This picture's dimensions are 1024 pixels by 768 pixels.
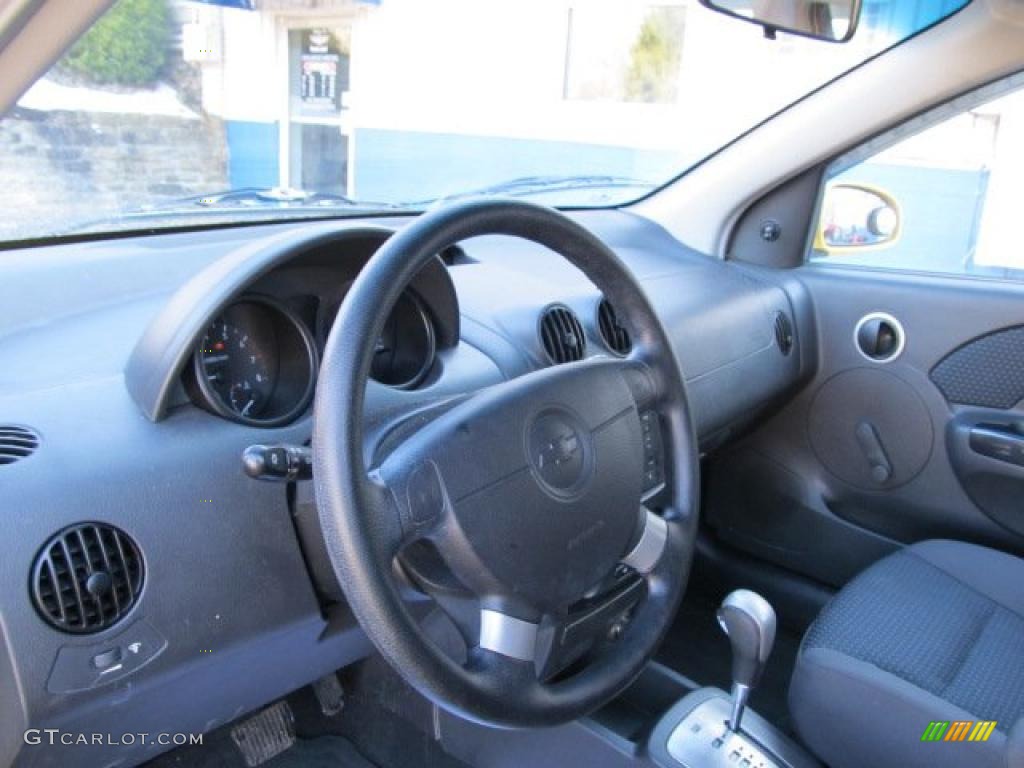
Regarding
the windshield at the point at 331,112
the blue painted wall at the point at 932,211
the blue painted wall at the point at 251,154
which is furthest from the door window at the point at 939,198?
the blue painted wall at the point at 251,154

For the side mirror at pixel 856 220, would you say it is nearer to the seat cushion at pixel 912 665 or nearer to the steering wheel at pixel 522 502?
the seat cushion at pixel 912 665

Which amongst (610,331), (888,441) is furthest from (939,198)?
(610,331)

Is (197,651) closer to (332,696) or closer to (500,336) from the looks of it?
(500,336)

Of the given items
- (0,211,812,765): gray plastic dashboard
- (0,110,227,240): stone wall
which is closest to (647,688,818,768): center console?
(0,211,812,765): gray plastic dashboard

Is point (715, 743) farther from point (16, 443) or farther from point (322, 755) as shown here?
point (16, 443)

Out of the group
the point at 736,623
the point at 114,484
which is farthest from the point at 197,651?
the point at 736,623

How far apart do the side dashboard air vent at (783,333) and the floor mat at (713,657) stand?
780 mm

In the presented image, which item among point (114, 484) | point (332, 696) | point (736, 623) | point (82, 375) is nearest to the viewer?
point (114, 484)

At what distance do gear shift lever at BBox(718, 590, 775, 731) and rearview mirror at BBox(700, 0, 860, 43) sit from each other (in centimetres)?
122

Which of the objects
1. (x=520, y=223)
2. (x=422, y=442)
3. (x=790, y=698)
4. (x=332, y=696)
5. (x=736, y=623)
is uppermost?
(x=520, y=223)

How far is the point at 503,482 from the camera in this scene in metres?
1.23

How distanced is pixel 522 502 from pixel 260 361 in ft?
1.89

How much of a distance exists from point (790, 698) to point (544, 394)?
87 cm

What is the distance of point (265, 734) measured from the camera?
85.1 inches
